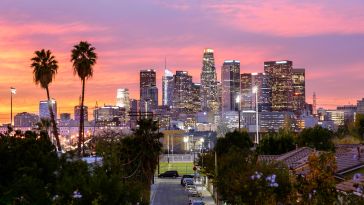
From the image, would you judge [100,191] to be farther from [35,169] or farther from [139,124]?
[139,124]

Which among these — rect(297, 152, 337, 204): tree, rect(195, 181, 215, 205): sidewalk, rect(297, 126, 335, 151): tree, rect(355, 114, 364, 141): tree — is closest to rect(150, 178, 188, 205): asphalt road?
rect(195, 181, 215, 205): sidewalk

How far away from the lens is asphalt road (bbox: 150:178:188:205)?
71269 mm

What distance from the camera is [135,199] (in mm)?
24859

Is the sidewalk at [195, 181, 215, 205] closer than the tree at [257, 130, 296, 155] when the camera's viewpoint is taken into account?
Yes

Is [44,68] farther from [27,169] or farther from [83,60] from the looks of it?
[27,169]

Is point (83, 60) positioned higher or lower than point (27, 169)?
higher

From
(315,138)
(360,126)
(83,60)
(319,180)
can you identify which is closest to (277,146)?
(315,138)

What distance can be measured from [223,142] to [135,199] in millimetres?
55141

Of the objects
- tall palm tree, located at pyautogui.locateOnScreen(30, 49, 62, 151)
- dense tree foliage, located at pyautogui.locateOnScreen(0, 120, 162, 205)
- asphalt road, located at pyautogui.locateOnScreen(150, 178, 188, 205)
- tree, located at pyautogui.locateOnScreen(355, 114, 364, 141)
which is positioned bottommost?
asphalt road, located at pyautogui.locateOnScreen(150, 178, 188, 205)

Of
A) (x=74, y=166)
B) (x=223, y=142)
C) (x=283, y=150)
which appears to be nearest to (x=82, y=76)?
(x=223, y=142)

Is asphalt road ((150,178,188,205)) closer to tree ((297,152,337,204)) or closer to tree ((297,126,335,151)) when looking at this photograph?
tree ((297,126,335,151))

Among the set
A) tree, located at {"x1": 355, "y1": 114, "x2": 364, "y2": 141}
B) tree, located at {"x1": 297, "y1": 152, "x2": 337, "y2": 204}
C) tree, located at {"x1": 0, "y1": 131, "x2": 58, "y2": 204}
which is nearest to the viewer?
tree, located at {"x1": 0, "y1": 131, "x2": 58, "y2": 204}

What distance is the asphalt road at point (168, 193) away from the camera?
234 feet

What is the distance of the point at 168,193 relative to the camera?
83.2m
